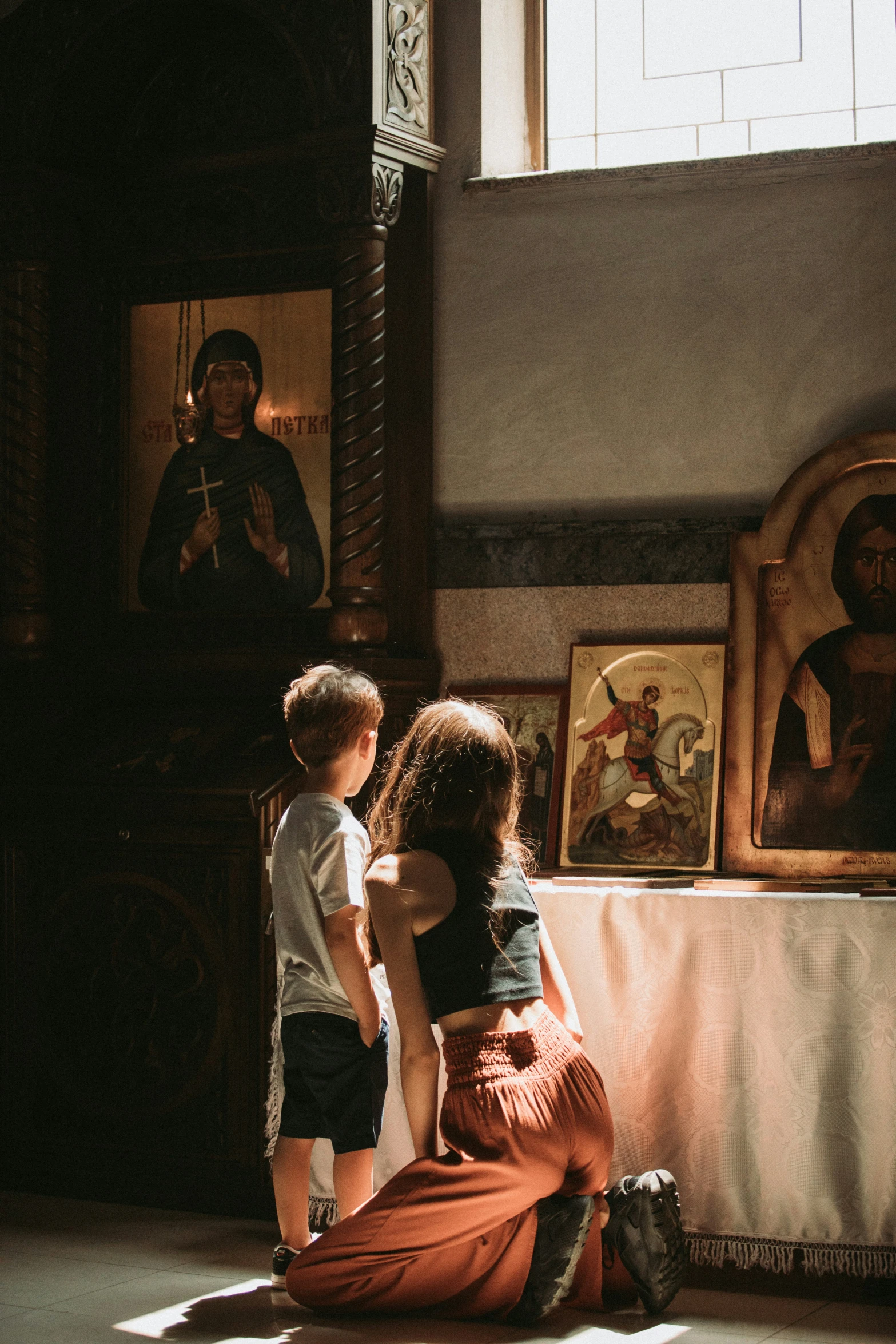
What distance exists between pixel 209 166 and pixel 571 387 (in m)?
1.26

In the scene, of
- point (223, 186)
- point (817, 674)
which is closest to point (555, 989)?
point (817, 674)

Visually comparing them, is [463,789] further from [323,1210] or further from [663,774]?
[323,1210]

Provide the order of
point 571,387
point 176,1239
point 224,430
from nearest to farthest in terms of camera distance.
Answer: point 176,1239 < point 571,387 < point 224,430

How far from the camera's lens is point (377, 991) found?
3.60 m

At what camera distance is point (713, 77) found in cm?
479

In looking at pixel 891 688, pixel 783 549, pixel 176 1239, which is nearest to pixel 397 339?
pixel 783 549

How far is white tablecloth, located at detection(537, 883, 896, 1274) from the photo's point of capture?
137 inches

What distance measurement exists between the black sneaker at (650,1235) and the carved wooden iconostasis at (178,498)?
124cm

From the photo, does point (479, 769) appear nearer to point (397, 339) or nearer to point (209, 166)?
point (397, 339)

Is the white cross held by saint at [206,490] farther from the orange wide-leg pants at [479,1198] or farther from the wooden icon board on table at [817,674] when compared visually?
the orange wide-leg pants at [479,1198]

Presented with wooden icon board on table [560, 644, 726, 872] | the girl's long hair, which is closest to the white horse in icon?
wooden icon board on table [560, 644, 726, 872]

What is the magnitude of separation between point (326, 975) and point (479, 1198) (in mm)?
563

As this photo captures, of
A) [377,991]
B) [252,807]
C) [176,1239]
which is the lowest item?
[176,1239]

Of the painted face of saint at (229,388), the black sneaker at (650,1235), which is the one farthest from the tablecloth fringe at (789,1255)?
the painted face of saint at (229,388)
